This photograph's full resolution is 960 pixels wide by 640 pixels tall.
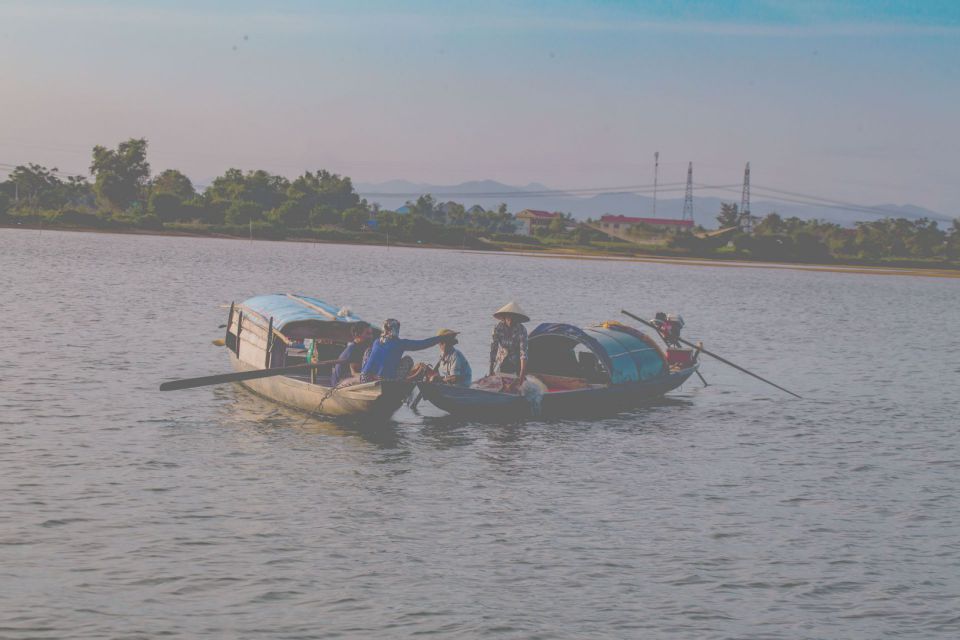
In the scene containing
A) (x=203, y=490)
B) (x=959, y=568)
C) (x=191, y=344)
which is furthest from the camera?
(x=191, y=344)

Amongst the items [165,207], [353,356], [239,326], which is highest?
[165,207]

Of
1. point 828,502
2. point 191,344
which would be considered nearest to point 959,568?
point 828,502

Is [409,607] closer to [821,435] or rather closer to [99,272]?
[821,435]

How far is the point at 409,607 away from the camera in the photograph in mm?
13570

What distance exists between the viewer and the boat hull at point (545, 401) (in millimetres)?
24648

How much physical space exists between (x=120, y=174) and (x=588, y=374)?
17320 cm

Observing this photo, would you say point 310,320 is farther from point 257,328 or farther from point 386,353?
point 386,353

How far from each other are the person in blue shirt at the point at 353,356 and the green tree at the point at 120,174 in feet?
568

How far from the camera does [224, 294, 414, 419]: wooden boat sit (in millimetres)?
23438

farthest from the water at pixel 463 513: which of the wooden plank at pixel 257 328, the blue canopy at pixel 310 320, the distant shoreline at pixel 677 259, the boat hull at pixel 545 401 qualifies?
the distant shoreline at pixel 677 259

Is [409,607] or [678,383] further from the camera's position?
[678,383]

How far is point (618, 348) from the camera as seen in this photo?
28781 millimetres

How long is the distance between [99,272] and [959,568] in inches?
3036

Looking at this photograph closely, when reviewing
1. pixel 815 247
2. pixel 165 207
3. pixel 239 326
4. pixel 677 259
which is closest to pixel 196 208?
pixel 165 207
